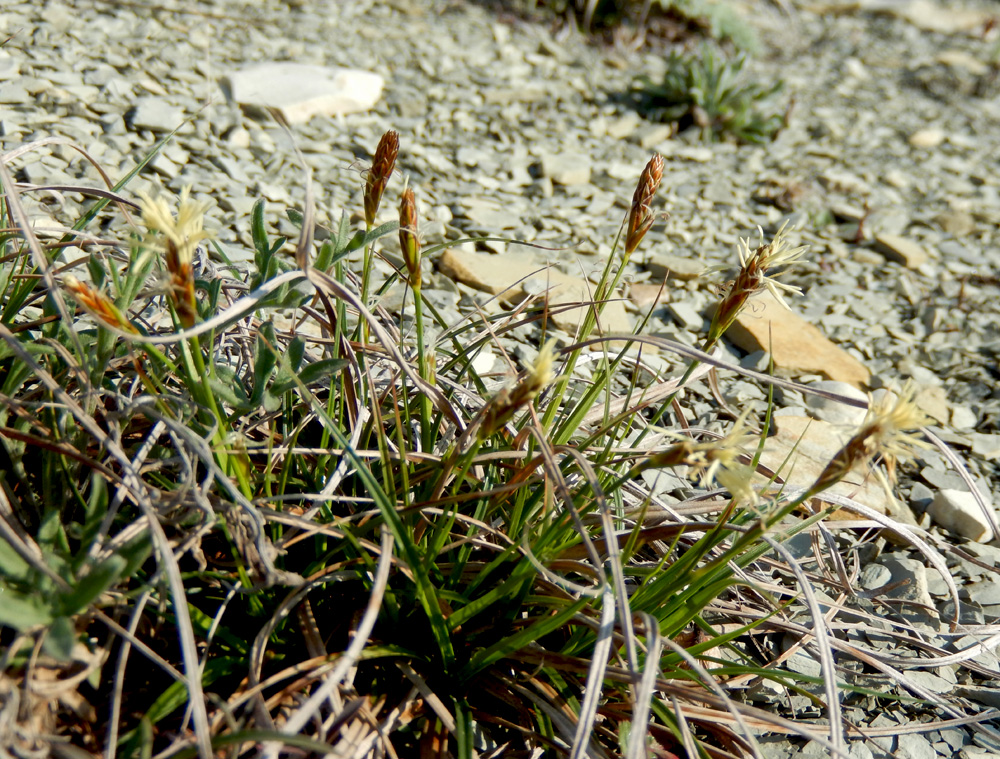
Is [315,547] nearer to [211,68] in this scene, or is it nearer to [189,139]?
Answer: [189,139]

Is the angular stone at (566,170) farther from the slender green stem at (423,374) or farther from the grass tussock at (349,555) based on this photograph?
the slender green stem at (423,374)

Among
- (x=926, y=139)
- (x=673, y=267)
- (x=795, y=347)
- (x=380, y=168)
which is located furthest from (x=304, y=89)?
(x=926, y=139)

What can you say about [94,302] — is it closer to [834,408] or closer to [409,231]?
[409,231]

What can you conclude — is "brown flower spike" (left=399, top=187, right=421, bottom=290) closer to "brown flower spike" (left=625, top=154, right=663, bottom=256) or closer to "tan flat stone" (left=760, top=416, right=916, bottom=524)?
"brown flower spike" (left=625, top=154, right=663, bottom=256)

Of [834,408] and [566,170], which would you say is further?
[566,170]

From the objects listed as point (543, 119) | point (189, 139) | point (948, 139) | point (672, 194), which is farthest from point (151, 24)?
point (948, 139)

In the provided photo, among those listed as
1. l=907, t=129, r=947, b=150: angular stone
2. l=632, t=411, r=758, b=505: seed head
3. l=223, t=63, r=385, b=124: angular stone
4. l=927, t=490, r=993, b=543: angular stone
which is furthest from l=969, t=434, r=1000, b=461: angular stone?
l=223, t=63, r=385, b=124: angular stone
